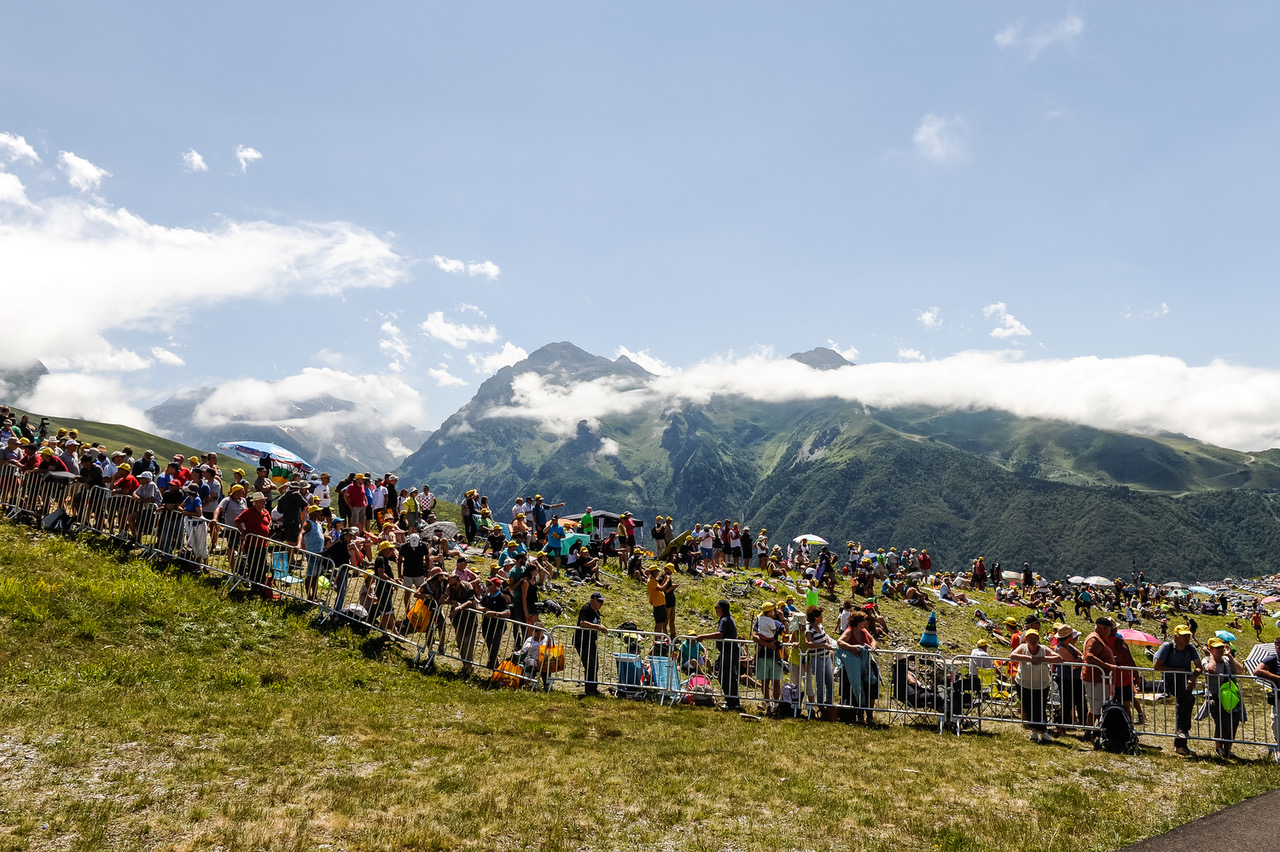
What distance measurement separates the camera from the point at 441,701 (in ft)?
39.5

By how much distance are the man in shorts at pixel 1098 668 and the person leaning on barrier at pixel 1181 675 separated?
3.14ft

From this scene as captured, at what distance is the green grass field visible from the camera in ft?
23.6

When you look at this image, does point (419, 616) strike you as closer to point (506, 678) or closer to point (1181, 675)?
point (506, 678)

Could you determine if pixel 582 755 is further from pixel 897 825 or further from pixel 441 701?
pixel 897 825

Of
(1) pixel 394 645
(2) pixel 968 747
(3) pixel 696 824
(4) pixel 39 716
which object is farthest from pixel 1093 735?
(4) pixel 39 716

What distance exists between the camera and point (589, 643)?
14.0 m

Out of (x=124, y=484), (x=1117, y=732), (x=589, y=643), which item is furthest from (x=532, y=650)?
(x=124, y=484)

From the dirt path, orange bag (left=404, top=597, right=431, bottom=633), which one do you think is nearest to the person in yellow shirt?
orange bag (left=404, top=597, right=431, bottom=633)

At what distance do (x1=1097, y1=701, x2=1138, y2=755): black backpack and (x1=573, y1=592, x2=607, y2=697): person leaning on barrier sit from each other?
8.59m

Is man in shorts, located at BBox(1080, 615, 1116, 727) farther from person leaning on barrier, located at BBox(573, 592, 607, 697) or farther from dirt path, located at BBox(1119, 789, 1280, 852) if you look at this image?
person leaning on barrier, located at BBox(573, 592, 607, 697)

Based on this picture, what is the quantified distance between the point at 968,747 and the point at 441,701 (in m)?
8.66

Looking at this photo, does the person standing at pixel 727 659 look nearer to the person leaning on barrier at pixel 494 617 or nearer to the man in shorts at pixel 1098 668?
the person leaning on barrier at pixel 494 617

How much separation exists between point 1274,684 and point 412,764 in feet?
45.6

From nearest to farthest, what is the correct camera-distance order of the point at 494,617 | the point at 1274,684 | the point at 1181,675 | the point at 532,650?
the point at 1274,684 → the point at 1181,675 → the point at 532,650 → the point at 494,617
